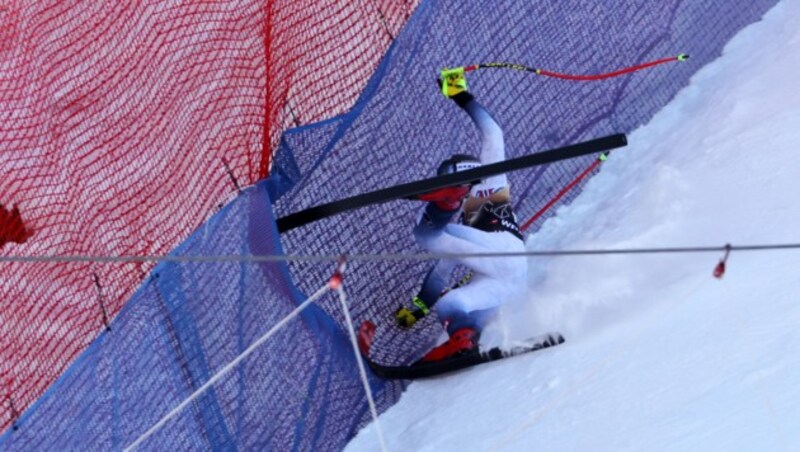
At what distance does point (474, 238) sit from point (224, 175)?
82 centimetres

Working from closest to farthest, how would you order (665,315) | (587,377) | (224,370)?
(224,370)
(587,377)
(665,315)

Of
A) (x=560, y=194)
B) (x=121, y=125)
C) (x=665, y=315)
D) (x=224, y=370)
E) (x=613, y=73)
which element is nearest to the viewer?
(x=224, y=370)

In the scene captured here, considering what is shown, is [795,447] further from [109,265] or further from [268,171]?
[109,265]

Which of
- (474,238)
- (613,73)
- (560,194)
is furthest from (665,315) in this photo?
(613,73)

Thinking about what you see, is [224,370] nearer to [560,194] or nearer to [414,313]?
[414,313]

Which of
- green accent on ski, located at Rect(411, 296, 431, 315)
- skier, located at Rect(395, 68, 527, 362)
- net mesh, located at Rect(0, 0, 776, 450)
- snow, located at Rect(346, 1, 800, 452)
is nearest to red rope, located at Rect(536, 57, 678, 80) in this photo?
net mesh, located at Rect(0, 0, 776, 450)

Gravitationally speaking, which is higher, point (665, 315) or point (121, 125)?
point (121, 125)

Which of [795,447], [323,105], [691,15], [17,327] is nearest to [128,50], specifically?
[323,105]

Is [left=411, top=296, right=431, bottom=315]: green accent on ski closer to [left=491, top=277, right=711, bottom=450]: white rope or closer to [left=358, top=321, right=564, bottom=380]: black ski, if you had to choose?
[left=358, top=321, right=564, bottom=380]: black ski

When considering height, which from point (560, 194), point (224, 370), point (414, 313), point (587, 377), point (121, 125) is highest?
point (121, 125)

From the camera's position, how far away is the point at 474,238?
4.77 metres

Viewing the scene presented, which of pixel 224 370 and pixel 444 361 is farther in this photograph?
pixel 444 361

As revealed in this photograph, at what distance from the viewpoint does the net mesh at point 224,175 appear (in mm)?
4484

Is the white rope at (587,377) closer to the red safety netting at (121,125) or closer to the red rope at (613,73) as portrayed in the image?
the red safety netting at (121,125)
